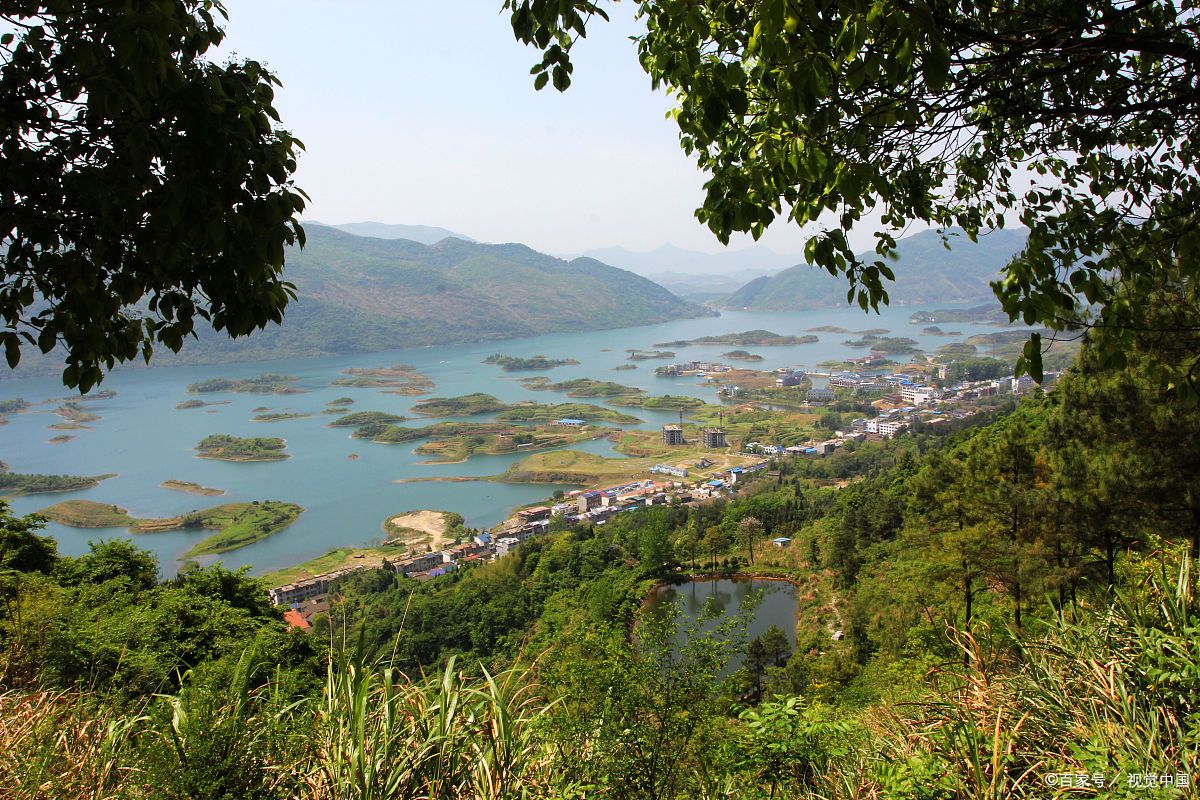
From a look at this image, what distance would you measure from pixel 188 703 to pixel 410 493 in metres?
21.9

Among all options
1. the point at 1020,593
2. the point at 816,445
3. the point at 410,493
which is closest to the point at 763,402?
the point at 816,445

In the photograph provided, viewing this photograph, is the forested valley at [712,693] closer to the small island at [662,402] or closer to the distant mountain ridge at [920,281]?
the small island at [662,402]

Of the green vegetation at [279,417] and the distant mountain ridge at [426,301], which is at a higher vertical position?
the distant mountain ridge at [426,301]

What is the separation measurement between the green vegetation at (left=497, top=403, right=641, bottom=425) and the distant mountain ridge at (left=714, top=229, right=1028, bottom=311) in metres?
50.4

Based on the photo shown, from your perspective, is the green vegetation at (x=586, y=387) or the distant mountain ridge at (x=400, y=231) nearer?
the green vegetation at (x=586, y=387)

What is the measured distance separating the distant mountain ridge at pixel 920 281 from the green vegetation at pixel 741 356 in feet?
94.3

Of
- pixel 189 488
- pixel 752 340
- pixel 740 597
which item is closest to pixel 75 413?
pixel 189 488

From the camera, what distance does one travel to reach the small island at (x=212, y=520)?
1789 cm

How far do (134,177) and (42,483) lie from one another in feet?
91.4

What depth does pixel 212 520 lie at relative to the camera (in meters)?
19.2

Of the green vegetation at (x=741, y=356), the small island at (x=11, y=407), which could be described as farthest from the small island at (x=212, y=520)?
the green vegetation at (x=741, y=356)

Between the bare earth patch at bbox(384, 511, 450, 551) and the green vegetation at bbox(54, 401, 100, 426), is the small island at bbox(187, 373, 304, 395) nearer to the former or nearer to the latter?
the green vegetation at bbox(54, 401, 100, 426)

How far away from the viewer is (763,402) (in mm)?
36969

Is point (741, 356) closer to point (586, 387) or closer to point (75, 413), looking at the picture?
point (586, 387)
